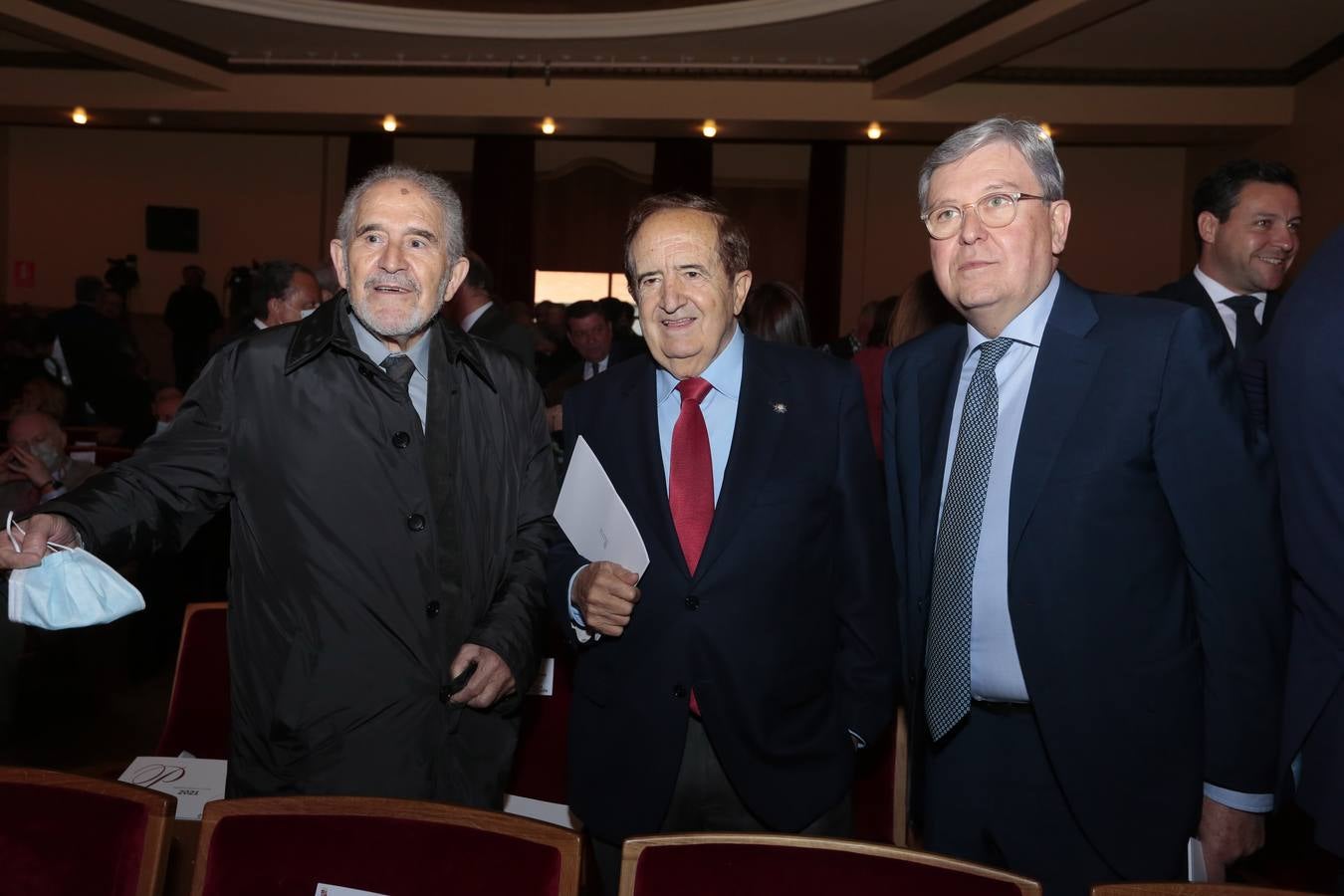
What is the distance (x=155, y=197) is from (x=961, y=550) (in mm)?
13661

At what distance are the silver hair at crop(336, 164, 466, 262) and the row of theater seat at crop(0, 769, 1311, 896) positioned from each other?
956 mm

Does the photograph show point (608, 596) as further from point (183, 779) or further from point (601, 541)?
point (183, 779)

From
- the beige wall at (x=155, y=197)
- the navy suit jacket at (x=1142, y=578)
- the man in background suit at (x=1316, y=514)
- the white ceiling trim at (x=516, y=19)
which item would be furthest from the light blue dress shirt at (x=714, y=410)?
the beige wall at (x=155, y=197)

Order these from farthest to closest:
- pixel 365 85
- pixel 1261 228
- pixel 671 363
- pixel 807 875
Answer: pixel 365 85, pixel 1261 228, pixel 671 363, pixel 807 875

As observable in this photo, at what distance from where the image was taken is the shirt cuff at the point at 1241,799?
161cm

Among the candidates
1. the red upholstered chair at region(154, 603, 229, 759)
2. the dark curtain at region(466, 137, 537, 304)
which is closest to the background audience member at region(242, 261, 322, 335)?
the red upholstered chair at region(154, 603, 229, 759)

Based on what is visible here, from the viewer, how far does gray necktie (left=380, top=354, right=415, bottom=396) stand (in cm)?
193

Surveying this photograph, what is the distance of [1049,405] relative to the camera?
64.9 inches

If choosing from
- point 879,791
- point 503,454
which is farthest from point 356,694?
point 879,791

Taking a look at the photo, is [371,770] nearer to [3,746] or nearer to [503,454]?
[503,454]

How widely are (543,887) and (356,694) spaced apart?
23.5 inches

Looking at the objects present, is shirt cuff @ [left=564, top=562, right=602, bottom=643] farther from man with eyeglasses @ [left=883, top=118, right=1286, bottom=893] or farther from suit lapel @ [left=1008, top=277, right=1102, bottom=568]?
suit lapel @ [left=1008, top=277, right=1102, bottom=568]

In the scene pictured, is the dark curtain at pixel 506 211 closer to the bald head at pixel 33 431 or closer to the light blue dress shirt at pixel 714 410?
the bald head at pixel 33 431

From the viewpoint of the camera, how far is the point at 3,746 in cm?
420
